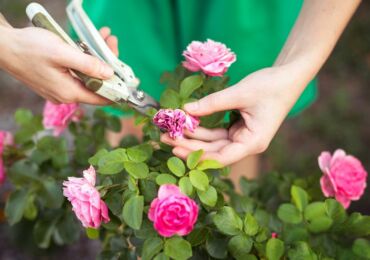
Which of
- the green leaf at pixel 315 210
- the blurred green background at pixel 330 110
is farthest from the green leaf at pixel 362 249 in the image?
the blurred green background at pixel 330 110

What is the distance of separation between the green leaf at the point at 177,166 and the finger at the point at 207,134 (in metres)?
0.10

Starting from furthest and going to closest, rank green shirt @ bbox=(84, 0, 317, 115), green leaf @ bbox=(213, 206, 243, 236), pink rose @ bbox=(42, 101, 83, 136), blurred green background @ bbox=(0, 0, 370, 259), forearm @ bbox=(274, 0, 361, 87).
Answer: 1. blurred green background @ bbox=(0, 0, 370, 259)
2. green shirt @ bbox=(84, 0, 317, 115)
3. pink rose @ bbox=(42, 101, 83, 136)
4. forearm @ bbox=(274, 0, 361, 87)
5. green leaf @ bbox=(213, 206, 243, 236)

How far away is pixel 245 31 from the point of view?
1.55 metres

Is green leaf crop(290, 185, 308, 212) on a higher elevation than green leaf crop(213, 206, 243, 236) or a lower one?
higher

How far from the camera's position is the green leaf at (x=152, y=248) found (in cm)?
99

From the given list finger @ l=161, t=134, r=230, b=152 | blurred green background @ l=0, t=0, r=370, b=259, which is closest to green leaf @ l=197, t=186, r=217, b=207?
finger @ l=161, t=134, r=230, b=152

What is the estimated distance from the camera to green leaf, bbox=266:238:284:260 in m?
1.05

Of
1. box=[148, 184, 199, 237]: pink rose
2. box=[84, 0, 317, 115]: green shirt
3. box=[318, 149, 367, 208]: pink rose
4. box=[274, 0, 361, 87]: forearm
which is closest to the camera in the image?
box=[148, 184, 199, 237]: pink rose

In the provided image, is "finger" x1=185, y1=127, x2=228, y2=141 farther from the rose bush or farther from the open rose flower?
the open rose flower

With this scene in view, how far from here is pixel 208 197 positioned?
992 millimetres

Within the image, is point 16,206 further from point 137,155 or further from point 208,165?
point 208,165

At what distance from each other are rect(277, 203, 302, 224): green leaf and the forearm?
288 mm

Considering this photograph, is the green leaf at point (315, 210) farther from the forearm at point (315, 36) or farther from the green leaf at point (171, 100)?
the green leaf at point (171, 100)

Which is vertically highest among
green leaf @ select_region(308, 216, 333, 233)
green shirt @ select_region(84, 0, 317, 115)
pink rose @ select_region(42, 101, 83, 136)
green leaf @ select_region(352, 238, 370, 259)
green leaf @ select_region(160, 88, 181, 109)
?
green shirt @ select_region(84, 0, 317, 115)
